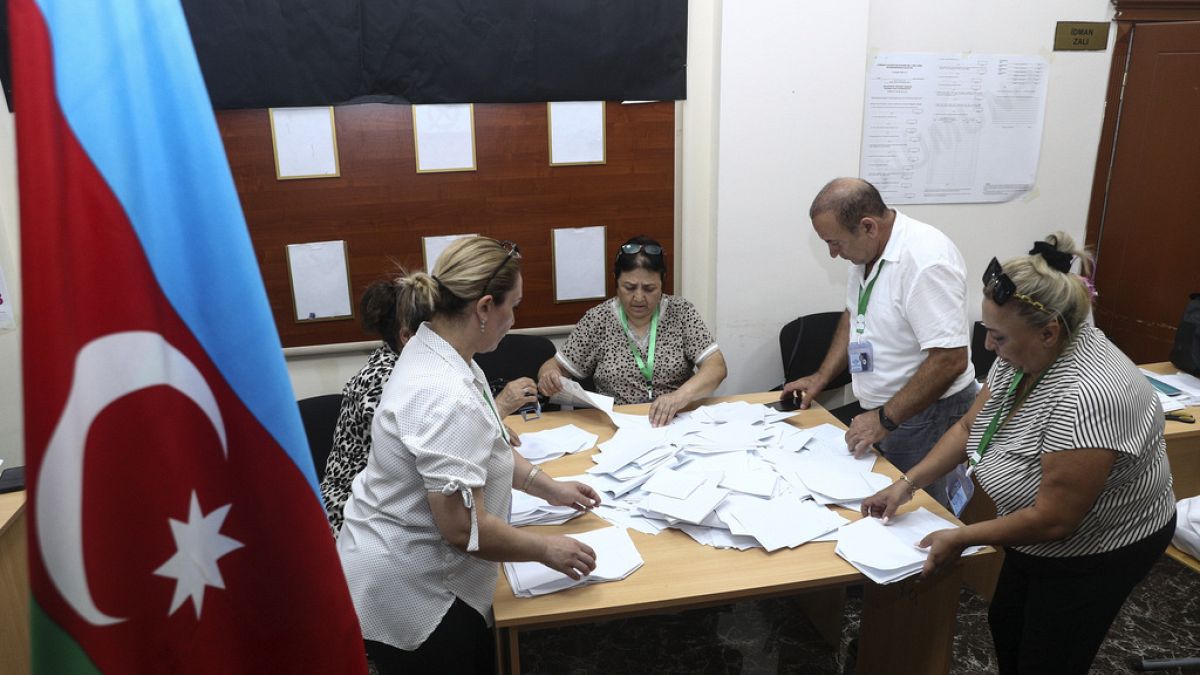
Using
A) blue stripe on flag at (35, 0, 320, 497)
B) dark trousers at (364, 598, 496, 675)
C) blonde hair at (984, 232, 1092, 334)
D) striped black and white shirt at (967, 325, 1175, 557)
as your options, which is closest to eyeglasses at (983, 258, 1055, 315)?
blonde hair at (984, 232, 1092, 334)

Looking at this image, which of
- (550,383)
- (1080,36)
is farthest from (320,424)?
(1080,36)

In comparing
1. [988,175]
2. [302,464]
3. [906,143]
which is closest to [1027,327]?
[302,464]

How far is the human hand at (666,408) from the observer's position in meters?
2.46

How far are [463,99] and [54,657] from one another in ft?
8.35

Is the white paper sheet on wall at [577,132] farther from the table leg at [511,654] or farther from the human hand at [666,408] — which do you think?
the table leg at [511,654]

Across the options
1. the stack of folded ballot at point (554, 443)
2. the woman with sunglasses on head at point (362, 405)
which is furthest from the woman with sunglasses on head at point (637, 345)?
the woman with sunglasses on head at point (362, 405)

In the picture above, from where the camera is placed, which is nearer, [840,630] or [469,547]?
[469,547]

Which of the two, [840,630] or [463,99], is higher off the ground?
[463,99]

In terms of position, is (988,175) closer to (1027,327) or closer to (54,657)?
(1027,327)

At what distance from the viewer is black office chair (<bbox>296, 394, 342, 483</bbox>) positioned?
2443 millimetres

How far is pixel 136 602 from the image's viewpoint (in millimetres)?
795

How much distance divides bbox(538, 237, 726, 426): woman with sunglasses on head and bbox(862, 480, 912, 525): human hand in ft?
2.96

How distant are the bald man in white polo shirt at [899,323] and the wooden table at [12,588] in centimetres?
243

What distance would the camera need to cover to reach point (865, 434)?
222cm
